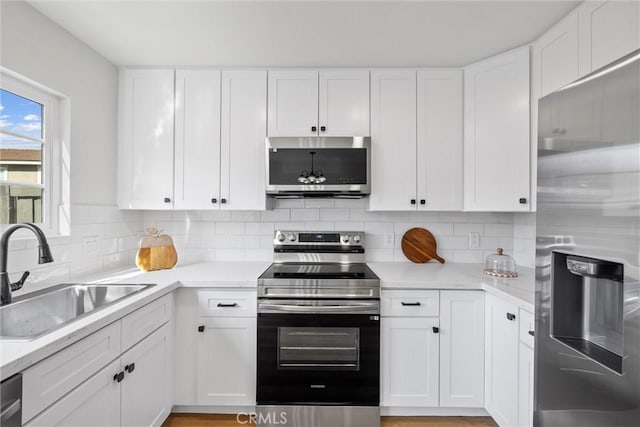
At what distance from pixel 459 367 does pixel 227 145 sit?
83.8 inches

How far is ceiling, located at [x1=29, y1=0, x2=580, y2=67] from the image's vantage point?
1.69m

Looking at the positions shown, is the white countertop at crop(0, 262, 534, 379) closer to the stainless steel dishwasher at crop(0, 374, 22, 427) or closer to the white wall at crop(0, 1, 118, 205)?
the stainless steel dishwasher at crop(0, 374, 22, 427)

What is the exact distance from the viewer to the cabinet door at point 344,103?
2385mm

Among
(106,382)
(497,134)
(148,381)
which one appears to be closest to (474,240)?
(497,134)

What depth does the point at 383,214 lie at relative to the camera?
2695 mm

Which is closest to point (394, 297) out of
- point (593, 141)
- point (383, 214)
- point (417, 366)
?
point (417, 366)

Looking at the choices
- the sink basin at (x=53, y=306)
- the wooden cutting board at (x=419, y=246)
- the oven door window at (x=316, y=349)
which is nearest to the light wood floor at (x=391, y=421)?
the oven door window at (x=316, y=349)

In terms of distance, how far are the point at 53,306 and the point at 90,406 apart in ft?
2.08

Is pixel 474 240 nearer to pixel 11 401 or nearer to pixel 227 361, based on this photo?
pixel 227 361

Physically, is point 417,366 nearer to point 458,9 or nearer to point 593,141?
point 593,141

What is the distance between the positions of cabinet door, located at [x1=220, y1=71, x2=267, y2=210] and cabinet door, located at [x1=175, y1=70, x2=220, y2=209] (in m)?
0.06

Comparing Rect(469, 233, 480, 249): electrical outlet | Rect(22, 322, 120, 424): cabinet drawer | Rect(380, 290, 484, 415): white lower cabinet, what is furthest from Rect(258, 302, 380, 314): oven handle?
Rect(469, 233, 480, 249): electrical outlet

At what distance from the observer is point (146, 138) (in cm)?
242

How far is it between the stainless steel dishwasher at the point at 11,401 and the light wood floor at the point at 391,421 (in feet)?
4.31
